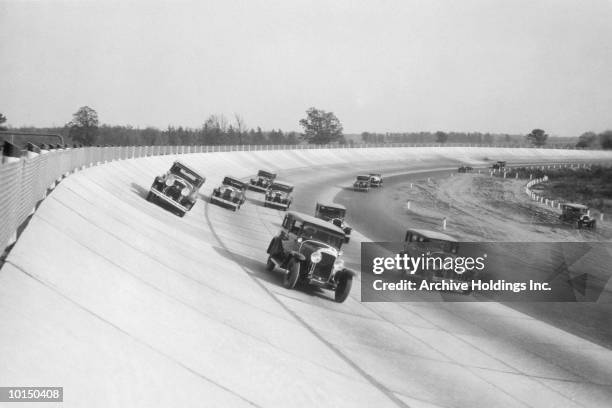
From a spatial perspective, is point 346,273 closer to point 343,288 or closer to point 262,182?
point 343,288

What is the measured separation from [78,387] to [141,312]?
394 cm

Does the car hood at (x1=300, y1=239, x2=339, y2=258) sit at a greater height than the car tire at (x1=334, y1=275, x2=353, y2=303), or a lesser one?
greater

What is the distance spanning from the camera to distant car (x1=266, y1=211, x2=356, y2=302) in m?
18.9

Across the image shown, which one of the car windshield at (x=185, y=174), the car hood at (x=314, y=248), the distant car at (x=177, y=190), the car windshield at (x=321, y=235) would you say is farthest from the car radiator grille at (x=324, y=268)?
the car windshield at (x=185, y=174)

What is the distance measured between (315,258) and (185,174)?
596 inches

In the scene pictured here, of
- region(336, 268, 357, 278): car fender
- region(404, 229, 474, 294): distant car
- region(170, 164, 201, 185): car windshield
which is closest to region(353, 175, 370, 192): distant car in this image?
region(170, 164, 201, 185): car windshield

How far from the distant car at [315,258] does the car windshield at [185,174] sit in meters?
13.1

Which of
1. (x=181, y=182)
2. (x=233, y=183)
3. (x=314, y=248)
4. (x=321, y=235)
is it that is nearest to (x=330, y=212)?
(x=181, y=182)

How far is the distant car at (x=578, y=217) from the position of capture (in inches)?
1908

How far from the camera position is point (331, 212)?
34.6 meters

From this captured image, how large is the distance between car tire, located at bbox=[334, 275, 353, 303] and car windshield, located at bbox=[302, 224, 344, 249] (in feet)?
4.33

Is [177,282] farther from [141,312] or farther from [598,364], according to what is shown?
[598,364]

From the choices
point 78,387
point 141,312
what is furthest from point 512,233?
point 78,387

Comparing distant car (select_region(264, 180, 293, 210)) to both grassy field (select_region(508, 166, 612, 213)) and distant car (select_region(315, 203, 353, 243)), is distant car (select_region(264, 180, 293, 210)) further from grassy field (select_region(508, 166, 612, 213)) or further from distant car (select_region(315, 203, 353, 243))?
grassy field (select_region(508, 166, 612, 213))
